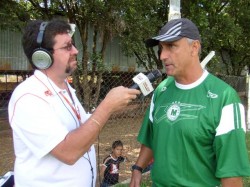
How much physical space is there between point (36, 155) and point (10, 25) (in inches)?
329

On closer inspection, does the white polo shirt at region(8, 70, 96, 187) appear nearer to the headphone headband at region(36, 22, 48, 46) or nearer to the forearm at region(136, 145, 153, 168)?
the headphone headband at region(36, 22, 48, 46)

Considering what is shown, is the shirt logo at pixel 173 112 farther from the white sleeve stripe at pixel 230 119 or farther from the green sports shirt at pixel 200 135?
the white sleeve stripe at pixel 230 119

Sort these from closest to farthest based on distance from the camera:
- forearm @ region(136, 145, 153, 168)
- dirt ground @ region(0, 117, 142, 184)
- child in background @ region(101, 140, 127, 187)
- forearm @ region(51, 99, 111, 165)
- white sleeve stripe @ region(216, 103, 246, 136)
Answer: forearm @ region(51, 99, 111, 165)
white sleeve stripe @ region(216, 103, 246, 136)
forearm @ region(136, 145, 153, 168)
child in background @ region(101, 140, 127, 187)
dirt ground @ region(0, 117, 142, 184)

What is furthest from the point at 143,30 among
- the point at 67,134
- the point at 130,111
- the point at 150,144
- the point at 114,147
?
the point at 67,134

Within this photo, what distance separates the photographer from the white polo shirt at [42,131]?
2.15 metres

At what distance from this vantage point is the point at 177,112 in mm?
2455

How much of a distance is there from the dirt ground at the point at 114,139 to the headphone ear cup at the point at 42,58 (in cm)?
491

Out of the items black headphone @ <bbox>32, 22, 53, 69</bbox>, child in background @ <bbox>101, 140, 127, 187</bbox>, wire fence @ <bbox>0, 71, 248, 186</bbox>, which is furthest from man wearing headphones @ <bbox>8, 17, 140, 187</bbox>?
wire fence @ <bbox>0, 71, 248, 186</bbox>

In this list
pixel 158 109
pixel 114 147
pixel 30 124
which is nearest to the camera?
pixel 30 124

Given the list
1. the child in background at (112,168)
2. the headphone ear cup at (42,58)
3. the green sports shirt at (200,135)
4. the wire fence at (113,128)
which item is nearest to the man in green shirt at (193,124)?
the green sports shirt at (200,135)

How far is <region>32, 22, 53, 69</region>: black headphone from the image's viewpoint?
2344 millimetres

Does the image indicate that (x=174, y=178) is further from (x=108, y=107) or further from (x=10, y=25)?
(x=10, y=25)

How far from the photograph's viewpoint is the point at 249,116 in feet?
33.4

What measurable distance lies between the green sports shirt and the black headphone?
0.83m
